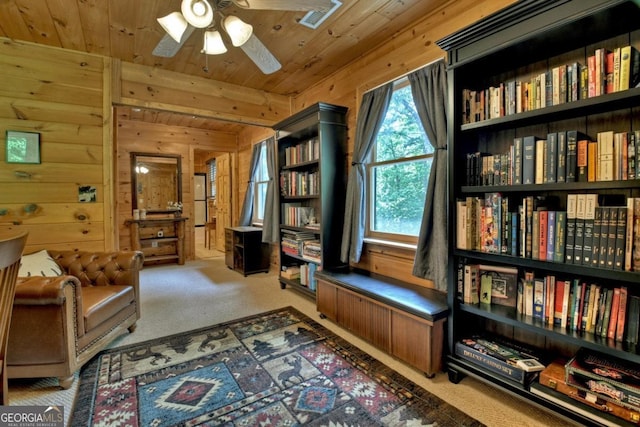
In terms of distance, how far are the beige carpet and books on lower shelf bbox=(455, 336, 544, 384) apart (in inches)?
7.7

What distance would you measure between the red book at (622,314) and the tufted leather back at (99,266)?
3272 mm

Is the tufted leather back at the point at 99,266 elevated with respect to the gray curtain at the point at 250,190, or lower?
lower

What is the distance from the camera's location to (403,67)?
2.63m

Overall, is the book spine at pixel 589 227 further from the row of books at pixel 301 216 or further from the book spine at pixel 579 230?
the row of books at pixel 301 216

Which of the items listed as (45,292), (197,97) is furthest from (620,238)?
(197,97)

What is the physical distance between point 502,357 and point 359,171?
1.87 metres

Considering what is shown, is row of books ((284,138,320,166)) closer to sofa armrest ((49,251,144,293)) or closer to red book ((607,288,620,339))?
sofa armrest ((49,251,144,293))

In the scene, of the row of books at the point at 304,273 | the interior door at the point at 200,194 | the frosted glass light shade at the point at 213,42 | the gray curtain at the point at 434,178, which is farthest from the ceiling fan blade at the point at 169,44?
the interior door at the point at 200,194

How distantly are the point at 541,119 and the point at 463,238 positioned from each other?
787 mm

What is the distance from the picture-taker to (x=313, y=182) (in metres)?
3.48

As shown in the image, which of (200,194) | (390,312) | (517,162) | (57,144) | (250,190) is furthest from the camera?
(200,194)

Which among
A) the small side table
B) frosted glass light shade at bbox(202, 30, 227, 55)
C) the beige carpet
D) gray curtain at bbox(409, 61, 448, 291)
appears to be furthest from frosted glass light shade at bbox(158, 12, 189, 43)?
the small side table

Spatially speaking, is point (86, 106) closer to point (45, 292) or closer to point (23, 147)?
point (23, 147)

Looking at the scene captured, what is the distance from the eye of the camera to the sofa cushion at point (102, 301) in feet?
6.83
